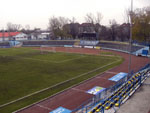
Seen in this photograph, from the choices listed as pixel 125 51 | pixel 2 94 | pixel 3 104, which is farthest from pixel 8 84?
pixel 125 51

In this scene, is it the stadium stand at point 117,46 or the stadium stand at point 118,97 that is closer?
the stadium stand at point 118,97

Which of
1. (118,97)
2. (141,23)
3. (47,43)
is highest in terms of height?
(141,23)

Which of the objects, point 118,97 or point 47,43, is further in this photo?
point 47,43

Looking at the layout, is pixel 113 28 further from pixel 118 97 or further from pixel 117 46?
pixel 118 97

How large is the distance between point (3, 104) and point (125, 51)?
4694 centimetres

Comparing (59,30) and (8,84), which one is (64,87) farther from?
(59,30)

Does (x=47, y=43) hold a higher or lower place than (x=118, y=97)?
higher

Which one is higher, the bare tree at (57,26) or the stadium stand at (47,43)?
the bare tree at (57,26)

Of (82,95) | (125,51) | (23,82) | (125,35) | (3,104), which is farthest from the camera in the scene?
(125,35)

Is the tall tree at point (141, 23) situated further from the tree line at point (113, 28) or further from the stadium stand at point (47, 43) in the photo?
the stadium stand at point (47, 43)

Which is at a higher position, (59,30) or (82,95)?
(59,30)

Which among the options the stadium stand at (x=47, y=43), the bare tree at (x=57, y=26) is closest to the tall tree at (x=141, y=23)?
the stadium stand at (x=47, y=43)

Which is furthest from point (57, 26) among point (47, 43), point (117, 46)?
point (117, 46)

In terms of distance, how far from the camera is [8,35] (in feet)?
351
